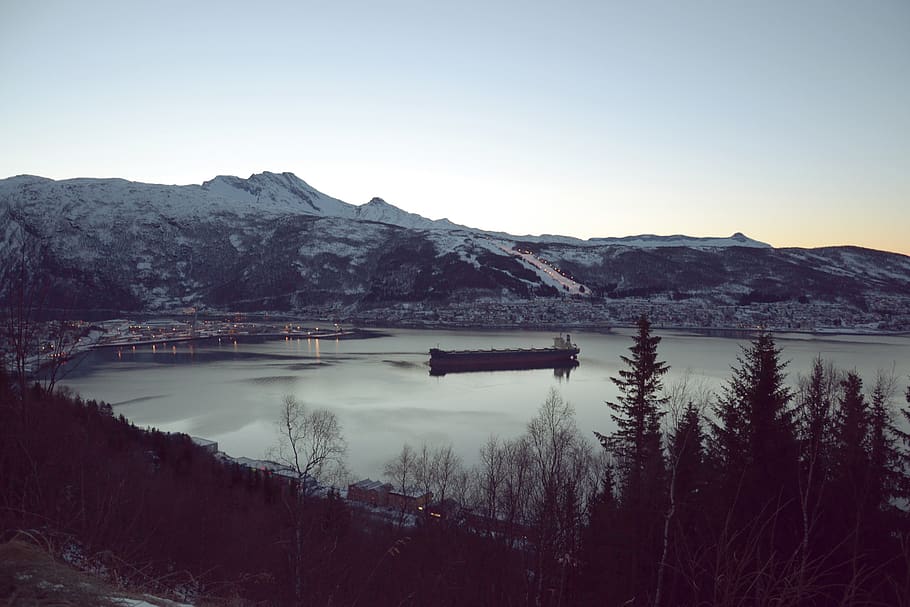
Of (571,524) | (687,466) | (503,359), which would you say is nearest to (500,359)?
(503,359)

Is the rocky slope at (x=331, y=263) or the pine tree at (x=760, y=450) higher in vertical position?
the rocky slope at (x=331, y=263)

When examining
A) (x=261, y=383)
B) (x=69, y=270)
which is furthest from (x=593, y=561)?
(x=69, y=270)

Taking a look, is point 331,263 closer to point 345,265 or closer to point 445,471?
point 345,265

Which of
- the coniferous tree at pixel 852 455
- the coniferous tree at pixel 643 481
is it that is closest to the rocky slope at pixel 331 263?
the coniferous tree at pixel 643 481

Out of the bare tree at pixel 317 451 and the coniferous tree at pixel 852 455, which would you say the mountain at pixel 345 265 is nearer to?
the bare tree at pixel 317 451

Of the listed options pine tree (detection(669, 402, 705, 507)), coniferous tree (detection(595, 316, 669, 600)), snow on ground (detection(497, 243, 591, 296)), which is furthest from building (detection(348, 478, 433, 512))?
snow on ground (detection(497, 243, 591, 296))

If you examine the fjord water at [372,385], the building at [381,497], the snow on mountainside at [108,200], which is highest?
the snow on mountainside at [108,200]

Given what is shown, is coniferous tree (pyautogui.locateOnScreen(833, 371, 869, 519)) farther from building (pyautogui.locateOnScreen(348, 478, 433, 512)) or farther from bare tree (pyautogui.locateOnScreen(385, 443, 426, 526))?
bare tree (pyautogui.locateOnScreen(385, 443, 426, 526))
